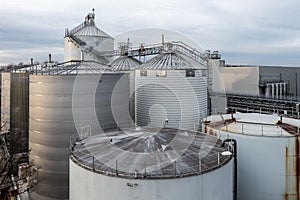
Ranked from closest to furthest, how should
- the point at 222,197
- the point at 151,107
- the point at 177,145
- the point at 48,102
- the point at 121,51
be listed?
the point at 222,197
the point at 177,145
the point at 48,102
the point at 151,107
the point at 121,51

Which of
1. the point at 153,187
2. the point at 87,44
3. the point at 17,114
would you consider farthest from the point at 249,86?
the point at 153,187

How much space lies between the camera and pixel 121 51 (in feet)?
70.2

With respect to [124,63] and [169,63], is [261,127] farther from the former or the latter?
[124,63]

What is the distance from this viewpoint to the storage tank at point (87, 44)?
21422 mm

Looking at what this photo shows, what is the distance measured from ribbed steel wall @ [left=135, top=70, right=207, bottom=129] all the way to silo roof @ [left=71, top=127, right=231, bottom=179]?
145 inches

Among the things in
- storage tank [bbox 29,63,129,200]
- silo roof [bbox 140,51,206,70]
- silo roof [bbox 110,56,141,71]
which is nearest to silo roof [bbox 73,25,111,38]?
silo roof [bbox 110,56,141,71]

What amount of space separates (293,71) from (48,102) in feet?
65.2

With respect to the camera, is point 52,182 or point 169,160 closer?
point 169,160

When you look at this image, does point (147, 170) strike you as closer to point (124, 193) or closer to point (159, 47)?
point (124, 193)

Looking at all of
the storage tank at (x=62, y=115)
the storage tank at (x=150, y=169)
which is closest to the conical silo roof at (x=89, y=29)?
the storage tank at (x=62, y=115)

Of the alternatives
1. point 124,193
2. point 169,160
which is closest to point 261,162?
point 169,160

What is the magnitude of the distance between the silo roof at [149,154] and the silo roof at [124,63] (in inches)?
406

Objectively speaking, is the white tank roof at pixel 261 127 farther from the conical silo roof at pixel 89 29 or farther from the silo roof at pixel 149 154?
the conical silo roof at pixel 89 29

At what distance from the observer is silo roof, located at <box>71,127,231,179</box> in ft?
21.7
